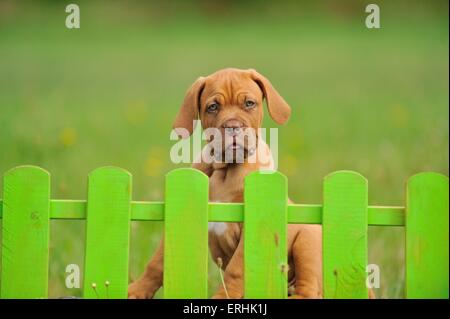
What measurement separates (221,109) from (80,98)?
17.8 ft

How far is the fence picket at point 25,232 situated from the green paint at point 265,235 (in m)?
0.70

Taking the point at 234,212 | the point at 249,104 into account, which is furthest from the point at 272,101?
the point at 234,212

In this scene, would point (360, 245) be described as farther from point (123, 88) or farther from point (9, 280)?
point (123, 88)

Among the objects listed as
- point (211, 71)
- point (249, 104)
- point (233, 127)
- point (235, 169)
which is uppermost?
point (211, 71)

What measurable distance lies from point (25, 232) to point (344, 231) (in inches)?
43.1

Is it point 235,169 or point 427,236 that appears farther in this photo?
point 235,169

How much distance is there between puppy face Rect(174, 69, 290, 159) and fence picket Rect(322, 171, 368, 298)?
334 mm

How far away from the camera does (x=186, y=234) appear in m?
2.90

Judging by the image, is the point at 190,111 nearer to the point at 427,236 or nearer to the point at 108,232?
the point at 108,232

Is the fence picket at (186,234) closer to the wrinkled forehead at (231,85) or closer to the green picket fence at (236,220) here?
the green picket fence at (236,220)

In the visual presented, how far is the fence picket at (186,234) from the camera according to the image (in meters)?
2.88

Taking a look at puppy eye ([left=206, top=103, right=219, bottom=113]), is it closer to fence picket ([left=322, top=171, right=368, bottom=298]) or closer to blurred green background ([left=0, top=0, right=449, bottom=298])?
fence picket ([left=322, top=171, right=368, bottom=298])
